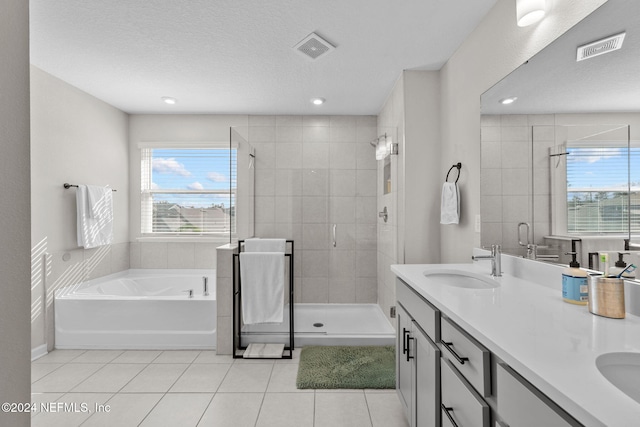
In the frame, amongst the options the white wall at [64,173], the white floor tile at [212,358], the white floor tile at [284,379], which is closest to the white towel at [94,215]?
the white wall at [64,173]

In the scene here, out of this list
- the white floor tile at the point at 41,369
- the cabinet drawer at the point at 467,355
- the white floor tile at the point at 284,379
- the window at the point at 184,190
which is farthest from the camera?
the window at the point at 184,190

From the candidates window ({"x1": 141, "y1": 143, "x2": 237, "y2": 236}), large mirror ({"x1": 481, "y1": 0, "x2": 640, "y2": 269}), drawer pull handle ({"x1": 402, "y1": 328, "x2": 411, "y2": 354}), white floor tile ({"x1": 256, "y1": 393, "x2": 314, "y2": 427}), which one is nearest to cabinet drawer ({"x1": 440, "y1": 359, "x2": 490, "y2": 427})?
drawer pull handle ({"x1": 402, "y1": 328, "x2": 411, "y2": 354})

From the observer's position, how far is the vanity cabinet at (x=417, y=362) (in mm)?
1239

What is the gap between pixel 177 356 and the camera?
262 centimetres

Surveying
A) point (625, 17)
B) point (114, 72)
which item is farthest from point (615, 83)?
point (114, 72)

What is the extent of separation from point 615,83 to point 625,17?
0.21m

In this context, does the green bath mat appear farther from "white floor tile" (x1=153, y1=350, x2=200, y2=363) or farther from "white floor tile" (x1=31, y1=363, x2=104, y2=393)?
"white floor tile" (x1=31, y1=363, x2=104, y2=393)

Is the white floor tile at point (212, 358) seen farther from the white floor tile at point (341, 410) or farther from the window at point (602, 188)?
the window at point (602, 188)

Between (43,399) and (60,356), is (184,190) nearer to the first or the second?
(60,356)

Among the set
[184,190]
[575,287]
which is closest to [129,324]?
[184,190]

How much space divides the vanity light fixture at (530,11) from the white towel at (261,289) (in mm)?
2139

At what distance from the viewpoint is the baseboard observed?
8.40ft

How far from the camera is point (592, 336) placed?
2.71ft

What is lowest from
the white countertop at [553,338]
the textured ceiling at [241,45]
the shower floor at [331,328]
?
the shower floor at [331,328]
